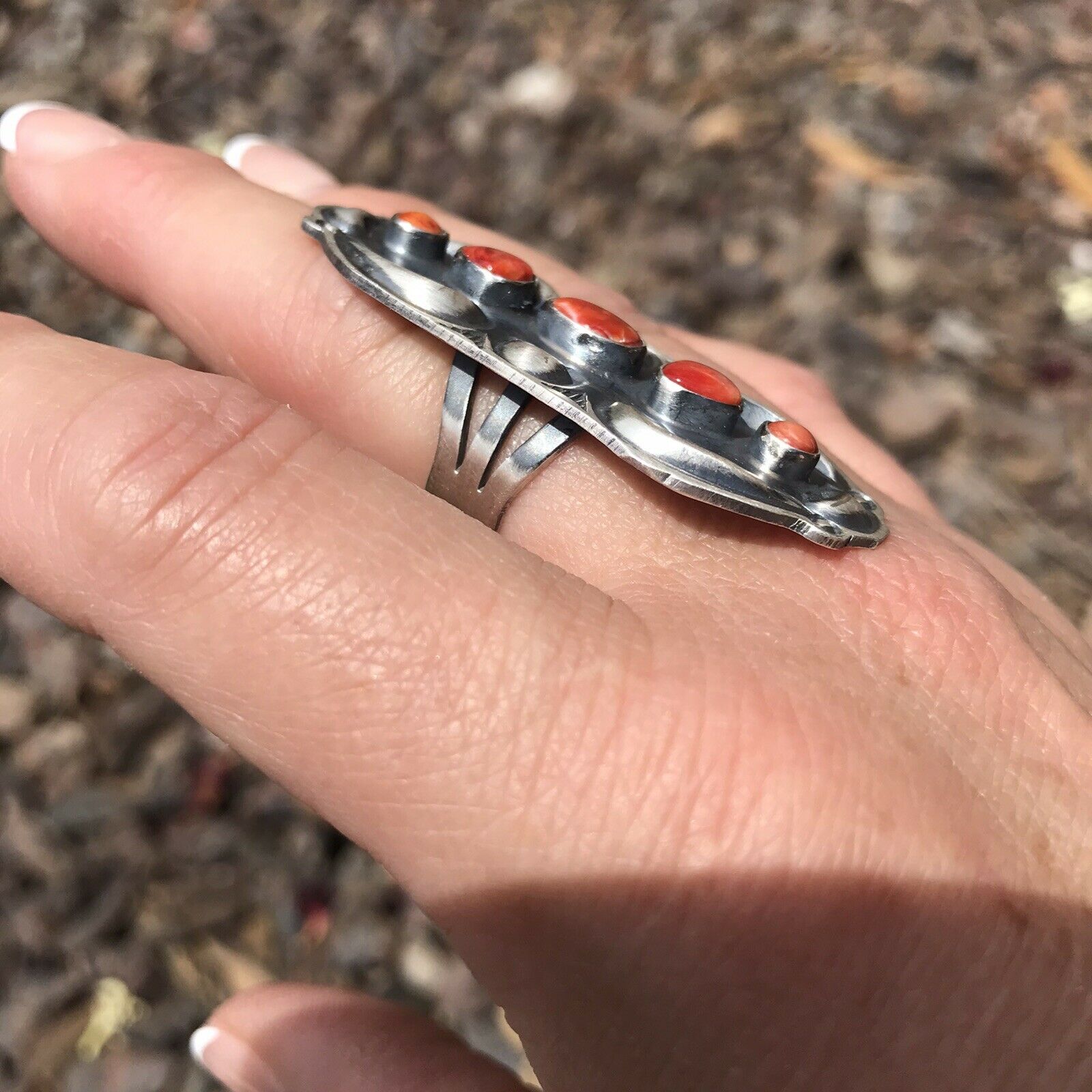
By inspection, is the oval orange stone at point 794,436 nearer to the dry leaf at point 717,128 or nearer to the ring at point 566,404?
the ring at point 566,404

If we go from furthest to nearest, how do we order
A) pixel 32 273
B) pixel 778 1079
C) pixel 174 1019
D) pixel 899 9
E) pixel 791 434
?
pixel 899 9, pixel 32 273, pixel 174 1019, pixel 791 434, pixel 778 1079

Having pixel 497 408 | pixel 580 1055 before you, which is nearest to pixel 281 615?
pixel 497 408

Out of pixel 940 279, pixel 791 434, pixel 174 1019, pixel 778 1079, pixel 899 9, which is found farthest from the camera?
pixel 899 9

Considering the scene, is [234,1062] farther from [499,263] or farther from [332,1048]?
[499,263]

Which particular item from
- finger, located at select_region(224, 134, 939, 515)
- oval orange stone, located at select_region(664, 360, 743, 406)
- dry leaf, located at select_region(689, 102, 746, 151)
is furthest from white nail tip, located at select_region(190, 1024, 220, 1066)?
dry leaf, located at select_region(689, 102, 746, 151)

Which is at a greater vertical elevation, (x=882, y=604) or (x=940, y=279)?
(x=940, y=279)

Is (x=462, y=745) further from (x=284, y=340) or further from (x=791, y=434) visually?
(x=284, y=340)

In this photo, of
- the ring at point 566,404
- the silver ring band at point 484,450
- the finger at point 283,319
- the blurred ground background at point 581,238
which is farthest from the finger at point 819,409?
the silver ring band at point 484,450

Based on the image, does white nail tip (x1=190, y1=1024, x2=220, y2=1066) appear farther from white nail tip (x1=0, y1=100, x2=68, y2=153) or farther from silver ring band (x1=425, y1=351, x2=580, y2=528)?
white nail tip (x1=0, y1=100, x2=68, y2=153)
